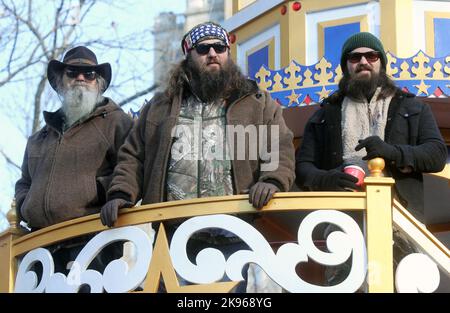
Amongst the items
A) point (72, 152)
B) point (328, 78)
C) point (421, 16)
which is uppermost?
point (421, 16)

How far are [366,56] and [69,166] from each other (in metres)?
1.88

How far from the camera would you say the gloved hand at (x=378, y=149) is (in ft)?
23.2

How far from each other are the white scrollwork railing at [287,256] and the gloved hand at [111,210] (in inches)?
17.6

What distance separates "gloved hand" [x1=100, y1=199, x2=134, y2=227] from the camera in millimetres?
7051

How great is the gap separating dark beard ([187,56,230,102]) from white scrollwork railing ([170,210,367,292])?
865 mm

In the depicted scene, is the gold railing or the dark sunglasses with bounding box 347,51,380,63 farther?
the dark sunglasses with bounding box 347,51,380,63

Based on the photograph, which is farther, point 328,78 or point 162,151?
point 328,78

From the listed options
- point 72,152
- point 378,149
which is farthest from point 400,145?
point 72,152

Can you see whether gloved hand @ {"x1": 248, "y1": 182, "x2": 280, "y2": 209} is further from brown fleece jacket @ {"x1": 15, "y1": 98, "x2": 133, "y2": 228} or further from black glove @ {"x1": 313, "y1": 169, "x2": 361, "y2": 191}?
brown fleece jacket @ {"x1": 15, "y1": 98, "x2": 133, "y2": 228}

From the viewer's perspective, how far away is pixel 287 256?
21.7 ft

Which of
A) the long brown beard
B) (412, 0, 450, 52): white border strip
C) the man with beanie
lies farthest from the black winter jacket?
(412, 0, 450, 52): white border strip

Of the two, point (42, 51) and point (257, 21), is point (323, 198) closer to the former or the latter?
point (257, 21)

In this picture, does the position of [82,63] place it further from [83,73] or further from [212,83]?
[212,83]
